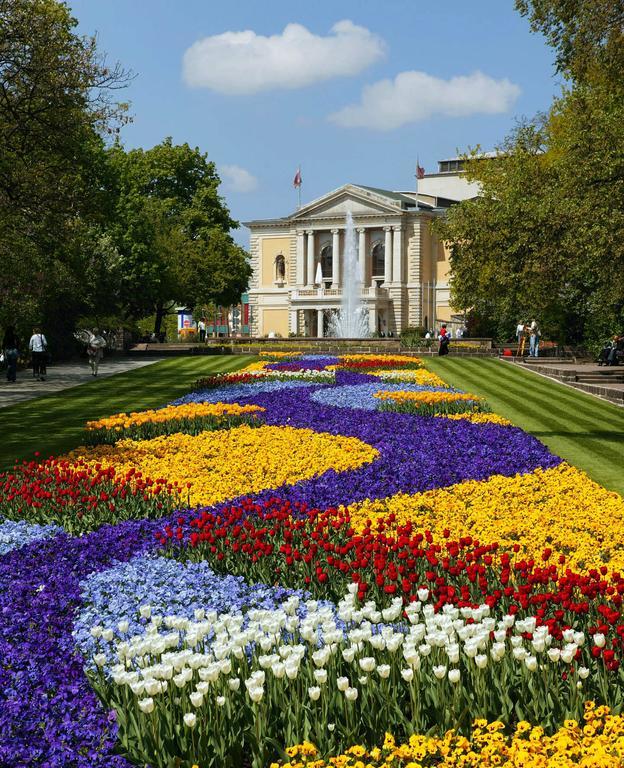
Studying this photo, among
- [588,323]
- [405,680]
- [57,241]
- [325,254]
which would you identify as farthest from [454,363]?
[325,254]

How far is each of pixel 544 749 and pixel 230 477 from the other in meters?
8.12

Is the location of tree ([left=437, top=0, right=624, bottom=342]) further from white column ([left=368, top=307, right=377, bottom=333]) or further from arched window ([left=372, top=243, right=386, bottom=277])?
arched window ([left=372, top=243, right=386, bottom=277])

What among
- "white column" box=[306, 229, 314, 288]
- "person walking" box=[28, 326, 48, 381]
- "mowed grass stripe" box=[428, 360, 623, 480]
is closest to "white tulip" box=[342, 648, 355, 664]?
"mowed grass stripe" box=[428, 360, 623, 480]

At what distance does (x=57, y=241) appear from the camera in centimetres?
2645

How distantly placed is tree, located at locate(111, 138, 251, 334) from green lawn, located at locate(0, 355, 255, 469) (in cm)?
1917

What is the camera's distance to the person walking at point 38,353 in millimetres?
30484

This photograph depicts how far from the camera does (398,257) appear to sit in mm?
91875

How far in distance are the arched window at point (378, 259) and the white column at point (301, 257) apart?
740 centimetres

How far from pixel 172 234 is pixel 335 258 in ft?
108

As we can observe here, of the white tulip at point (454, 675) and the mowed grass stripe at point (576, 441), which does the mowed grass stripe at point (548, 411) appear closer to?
the mowed grass stripe at point (576, 441)

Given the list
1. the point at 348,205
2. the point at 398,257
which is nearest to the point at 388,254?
the point at 398,257

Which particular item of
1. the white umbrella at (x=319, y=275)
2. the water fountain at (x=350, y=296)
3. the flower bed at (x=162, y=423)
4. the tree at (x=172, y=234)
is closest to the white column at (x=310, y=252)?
the white umbrella at (x=319, y=275)

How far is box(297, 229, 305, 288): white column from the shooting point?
318ft

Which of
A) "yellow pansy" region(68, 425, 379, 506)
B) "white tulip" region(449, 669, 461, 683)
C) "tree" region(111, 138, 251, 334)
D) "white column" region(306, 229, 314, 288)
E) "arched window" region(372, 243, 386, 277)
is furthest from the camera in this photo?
"white column" region(306, 229, 314, 288)
